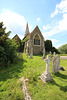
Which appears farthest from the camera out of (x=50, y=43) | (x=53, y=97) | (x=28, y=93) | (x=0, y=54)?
(x=50, y=43)

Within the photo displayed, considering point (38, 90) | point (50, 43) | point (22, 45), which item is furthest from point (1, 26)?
point (50, 43)

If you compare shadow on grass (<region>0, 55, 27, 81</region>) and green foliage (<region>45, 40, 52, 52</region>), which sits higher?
green foliage (<region>45, 40, 52, 52</region>)

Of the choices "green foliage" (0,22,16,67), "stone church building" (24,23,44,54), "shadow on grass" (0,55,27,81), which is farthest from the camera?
"stone church building" (24,23,44,54)

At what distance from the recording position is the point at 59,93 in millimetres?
2775

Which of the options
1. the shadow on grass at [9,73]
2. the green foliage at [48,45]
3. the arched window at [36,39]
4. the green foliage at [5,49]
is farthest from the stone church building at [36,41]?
the shadow on grass at [9,73]

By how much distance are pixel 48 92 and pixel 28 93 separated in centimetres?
103

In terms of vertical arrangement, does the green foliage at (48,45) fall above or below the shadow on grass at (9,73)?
above

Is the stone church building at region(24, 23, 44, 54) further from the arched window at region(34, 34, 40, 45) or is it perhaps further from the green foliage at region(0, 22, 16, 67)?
the green foliage at region(0, 22, 16, 67)

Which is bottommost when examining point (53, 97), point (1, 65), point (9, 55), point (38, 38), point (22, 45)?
point (53, 97)

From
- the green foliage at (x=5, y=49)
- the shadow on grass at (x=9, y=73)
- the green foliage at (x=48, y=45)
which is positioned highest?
the green foliage at (x=48, y=45)

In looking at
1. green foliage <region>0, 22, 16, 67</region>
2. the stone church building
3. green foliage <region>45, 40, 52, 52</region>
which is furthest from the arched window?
green foliage <region>0, 22, 16, 67</region>

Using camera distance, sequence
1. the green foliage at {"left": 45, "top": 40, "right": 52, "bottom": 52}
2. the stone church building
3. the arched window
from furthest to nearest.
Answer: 1. the green foliage at {"left": 45, "top": 40, "right": 52, "bottom": 52}
2. the arched window
3. the stone church building

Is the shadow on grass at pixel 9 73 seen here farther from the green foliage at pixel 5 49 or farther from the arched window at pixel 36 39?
the arched window at pixel 36 39

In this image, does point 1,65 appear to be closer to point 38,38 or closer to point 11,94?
point 11,94
